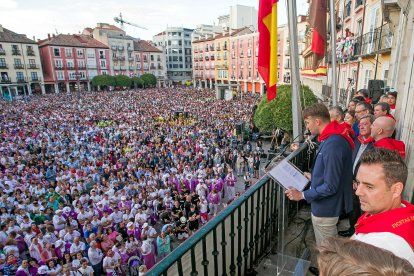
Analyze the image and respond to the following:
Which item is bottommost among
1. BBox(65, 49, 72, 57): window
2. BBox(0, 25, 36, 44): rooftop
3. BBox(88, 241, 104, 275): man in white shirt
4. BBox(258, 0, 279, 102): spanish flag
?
BBox(88, 241, 104, 275): man in white shirt

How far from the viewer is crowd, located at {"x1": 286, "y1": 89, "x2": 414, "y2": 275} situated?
1011mm

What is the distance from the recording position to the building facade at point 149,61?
72.2 m

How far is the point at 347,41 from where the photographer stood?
17.9 metres

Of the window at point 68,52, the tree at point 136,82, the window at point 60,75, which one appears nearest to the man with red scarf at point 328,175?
the window at point 60,75

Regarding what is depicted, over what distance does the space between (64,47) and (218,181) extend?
59.1m

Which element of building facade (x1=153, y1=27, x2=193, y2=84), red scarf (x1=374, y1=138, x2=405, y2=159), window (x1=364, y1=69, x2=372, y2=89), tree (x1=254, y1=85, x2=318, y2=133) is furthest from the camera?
building facade (x1=153, y1=27, x2=193, y2=84)

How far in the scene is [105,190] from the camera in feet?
38.0

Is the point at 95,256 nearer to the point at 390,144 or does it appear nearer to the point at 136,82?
the point at 390,144

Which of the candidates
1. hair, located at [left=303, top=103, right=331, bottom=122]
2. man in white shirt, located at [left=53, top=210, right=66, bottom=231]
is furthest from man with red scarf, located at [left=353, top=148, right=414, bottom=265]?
man in white shirt, located at [left=53, top=210, right=66, bottom=231]

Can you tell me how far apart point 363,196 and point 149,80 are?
71.1 meters

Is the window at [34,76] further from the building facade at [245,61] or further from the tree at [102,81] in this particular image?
the building facade at [245,61]

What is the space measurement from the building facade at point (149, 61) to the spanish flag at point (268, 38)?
71618 millimetres

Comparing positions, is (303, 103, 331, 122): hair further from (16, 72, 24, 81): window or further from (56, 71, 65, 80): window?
(56, 71, 65, 80): window

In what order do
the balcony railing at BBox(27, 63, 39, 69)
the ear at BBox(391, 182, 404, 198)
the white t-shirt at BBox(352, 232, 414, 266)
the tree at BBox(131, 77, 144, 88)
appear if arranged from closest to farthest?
the white t-shirt at BBox(352, 232, 414, 266), the ear at BBox(391, 182, 404, 198), the balcony railing at BBox(27, 63, 39, 69), the tree at BBox(131, 77, 144, 88)
